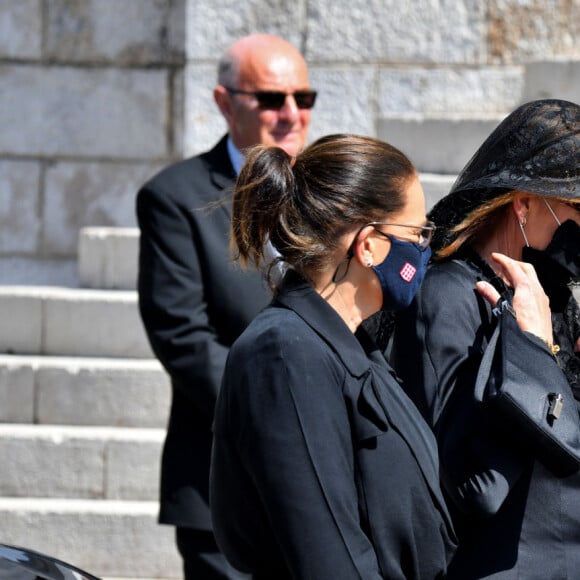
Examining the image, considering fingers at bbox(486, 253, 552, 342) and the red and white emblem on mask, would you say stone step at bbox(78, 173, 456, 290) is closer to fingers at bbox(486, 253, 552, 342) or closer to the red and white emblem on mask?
fingers at bbox(486, 253, 552, 342)

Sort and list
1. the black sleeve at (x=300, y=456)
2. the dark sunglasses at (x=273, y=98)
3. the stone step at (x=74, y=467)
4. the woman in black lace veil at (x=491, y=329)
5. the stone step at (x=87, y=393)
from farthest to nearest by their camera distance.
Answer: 1. the stone step at (x=87, y=393)
2. the stone step at (x=74, y=467)
3. the dark sunglasses at (x=273, y=98)
4. the woman in black lace veil at (x=491, y=329)
5. the black sleeve at (x=300, y=456)

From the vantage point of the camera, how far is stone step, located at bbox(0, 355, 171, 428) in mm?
5340

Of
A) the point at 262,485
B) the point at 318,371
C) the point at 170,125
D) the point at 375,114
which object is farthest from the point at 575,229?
the point at 170,125

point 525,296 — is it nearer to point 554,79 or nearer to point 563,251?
point 563,251

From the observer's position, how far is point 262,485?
2115 millimetres

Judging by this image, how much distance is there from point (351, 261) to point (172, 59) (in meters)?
4.33

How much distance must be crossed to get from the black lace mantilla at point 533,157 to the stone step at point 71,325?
301 cm

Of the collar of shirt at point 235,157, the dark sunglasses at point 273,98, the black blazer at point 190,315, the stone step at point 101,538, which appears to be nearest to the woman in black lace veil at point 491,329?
the black blazer at point 190,315

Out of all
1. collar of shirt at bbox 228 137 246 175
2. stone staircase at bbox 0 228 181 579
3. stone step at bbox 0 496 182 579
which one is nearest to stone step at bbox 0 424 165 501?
stone staircase at bbox 0 228 181 579

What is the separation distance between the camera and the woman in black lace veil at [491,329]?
243cm

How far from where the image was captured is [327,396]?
2143 millimetres

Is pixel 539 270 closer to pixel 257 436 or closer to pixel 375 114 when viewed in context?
pixel 257 436

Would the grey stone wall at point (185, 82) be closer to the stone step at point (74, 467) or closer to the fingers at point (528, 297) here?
the stone step at point (74, 467)

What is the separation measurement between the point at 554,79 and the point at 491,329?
3.17m
